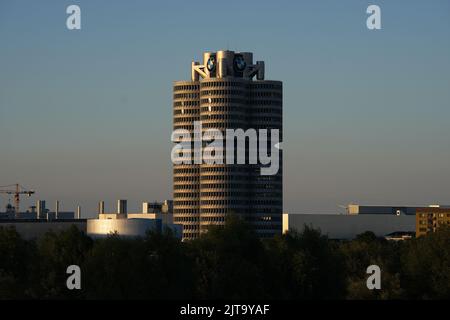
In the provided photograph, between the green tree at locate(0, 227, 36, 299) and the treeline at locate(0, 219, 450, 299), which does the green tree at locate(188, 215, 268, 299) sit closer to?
the treeline at locate(0, 219, 450, 299)

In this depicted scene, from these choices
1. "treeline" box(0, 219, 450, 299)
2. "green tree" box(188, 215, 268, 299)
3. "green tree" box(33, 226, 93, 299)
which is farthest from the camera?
"green tree" box(188, 215, 268, 299)

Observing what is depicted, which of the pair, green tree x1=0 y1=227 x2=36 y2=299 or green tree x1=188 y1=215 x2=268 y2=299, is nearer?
green tree x1=188 y1=215 x2=268 y2=299

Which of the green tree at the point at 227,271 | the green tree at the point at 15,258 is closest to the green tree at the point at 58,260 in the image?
the green tree at the point at 15,258

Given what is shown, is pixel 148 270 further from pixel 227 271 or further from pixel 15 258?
pixel 15 258

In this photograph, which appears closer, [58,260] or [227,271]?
[227,271]

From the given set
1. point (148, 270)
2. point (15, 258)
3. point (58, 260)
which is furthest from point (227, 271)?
point (15, 258)

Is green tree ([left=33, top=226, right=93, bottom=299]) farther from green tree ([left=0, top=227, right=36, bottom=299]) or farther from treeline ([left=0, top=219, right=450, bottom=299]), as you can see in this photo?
green tree ([left=0, top=227, right=36, bottom=299])

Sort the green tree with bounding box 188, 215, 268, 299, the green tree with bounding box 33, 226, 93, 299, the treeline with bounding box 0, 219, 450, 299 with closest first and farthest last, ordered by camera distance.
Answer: the treeline with bounding box 0, 219, 450, 299 < the green tree with bounding box 33, 226, 93, 299 < the green tree with bounding box 188, 215, 268, 299

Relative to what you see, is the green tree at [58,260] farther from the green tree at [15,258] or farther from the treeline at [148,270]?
the green tree at [15,258]

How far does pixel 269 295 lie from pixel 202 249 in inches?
553

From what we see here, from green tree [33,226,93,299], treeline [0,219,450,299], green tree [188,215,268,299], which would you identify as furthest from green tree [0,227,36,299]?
green tree [188,215,268,299]
